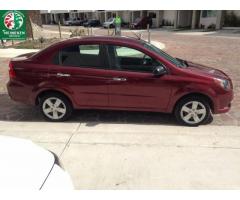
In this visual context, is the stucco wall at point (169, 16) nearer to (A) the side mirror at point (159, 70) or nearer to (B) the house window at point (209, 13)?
(B) the house window at point (209, 13)

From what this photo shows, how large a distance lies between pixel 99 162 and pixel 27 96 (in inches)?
91.2

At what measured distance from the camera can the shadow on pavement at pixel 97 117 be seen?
18.8 feet

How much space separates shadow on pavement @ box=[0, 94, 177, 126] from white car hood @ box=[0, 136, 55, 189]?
279 centimetres

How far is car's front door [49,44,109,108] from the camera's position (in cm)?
540

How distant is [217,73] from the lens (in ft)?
18.6

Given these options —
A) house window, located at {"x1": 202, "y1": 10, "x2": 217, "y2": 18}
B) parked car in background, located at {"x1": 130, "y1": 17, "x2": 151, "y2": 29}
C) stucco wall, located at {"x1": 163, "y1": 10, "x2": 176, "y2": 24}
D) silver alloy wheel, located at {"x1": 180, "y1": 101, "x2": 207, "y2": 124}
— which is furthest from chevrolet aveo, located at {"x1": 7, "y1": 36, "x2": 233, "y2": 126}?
stucco wall, located at {"x1": 163, "y1": 10, "x2": 176, "y2": 24}

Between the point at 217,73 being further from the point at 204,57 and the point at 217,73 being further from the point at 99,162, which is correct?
the point at 204,57

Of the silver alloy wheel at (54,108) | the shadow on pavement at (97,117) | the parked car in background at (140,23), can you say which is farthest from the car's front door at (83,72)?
the parked car in background at (140,23)

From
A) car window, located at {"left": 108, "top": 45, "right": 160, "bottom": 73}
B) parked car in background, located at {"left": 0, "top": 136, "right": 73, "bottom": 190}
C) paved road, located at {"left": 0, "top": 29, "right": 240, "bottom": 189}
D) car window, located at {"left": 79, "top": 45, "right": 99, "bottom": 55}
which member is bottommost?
paved road, located at {"left": 0, "top": 29, "right": 240, "bottom": 189}

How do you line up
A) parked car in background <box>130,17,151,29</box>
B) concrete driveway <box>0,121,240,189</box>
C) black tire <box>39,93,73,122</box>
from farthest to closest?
parked car in background <box>130,17,151,29</box> < black tire <box>39,93,73,122</box> < concrete driveway <box>0,121,240,189</box>

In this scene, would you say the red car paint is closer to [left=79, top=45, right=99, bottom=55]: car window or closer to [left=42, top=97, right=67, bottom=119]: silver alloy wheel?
[left=79, top=45, right=99, bottom=55]: car window

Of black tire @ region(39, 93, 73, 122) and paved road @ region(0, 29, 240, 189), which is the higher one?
black tire @ region(39, 93, 73, 122)
